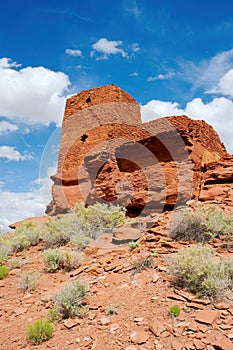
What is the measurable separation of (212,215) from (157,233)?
131cm

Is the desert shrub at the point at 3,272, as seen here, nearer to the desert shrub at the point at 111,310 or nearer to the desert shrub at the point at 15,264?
the desert shrub at the point at 15,264

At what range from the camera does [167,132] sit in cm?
946

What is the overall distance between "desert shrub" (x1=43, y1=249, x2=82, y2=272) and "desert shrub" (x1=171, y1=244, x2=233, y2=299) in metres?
2.34

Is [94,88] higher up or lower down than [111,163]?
higher up

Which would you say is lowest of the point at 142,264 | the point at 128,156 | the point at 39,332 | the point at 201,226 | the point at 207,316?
the point at 39,332

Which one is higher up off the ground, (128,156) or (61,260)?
(128,156)

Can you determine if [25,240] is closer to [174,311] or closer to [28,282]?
[28,282]

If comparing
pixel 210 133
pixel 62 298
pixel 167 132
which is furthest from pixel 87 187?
pixel 62 298

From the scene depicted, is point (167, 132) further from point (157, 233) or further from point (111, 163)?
point (157, 233)

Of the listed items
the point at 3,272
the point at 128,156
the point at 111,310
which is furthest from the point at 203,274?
the point at 128,156

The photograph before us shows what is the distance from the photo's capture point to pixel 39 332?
12.6 ft

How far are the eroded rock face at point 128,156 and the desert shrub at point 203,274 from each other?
4.09 m

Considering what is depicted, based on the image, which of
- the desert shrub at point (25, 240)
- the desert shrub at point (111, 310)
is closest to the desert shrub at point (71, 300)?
the desert shrub at point (111, 310)

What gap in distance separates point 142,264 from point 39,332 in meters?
2.15
